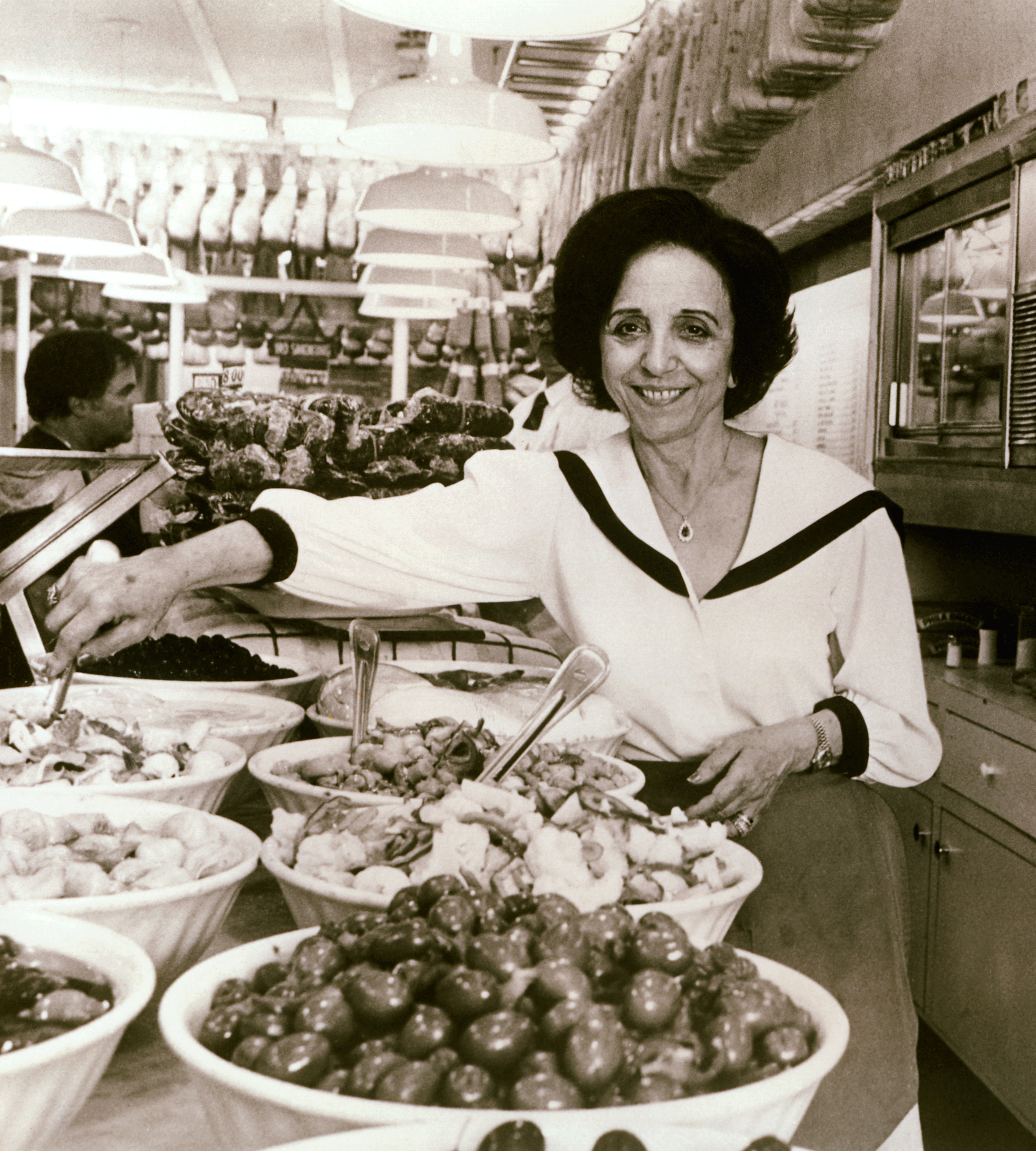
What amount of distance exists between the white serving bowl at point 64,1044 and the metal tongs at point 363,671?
0.66 meters

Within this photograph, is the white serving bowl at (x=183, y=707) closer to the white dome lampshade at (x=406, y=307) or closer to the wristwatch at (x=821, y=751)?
the wristwatch at (x=821, y=751)

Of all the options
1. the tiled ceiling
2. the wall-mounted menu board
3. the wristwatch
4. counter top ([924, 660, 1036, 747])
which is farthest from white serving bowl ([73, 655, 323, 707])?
the tiled ceiling

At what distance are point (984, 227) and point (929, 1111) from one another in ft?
7.72

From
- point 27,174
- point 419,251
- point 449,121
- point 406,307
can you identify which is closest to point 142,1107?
point 449,121

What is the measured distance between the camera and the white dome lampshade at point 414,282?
481 cm

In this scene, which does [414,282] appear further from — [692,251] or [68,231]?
[692,251]

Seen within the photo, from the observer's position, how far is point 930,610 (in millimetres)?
4434

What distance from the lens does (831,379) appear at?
5.16 meters

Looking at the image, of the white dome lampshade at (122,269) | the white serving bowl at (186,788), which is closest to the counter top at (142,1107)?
the white serving bowl at (186,788)

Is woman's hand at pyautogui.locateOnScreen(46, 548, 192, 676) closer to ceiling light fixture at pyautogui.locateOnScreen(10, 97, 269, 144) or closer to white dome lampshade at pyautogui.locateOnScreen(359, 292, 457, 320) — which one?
white dome lampshade at pyautogui.locateOnScreen(359, 292, 457, 320)

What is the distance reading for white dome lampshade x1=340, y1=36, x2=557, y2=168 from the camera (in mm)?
2582

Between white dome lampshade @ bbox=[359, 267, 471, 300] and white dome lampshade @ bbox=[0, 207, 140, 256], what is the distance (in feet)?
2.92

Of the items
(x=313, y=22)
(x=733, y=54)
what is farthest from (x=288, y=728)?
(x=313, y=22)

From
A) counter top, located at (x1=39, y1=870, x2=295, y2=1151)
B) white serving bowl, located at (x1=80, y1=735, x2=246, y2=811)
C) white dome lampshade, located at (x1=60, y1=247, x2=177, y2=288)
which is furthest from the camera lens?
white dome lampshade, located at (x1=60, y1=247, x2=177, y2=288)
